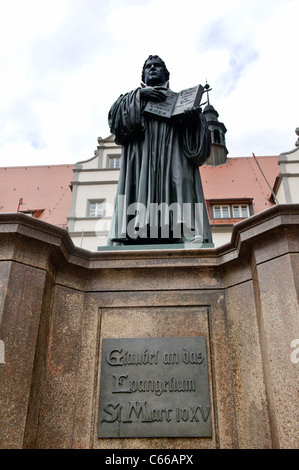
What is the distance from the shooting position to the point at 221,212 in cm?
2089

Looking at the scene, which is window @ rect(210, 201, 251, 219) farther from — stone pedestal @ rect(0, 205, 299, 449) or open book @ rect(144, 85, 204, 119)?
stone pedestal @ rect(0, 205, 299, 449)

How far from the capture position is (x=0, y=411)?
9.00ft

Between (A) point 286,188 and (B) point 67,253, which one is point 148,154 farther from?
(A) point 286,188

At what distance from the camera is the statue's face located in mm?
5480

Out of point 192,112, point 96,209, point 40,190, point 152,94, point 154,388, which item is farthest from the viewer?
point 40,190

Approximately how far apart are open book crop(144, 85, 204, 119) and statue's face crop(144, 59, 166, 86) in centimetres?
41

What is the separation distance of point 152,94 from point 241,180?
18878 millimetres

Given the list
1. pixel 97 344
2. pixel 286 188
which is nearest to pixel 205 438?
pixel 97 344

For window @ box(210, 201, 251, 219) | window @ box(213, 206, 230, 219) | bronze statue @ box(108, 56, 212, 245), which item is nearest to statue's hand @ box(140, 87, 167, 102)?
bronze statue @ box(108, 56, 212, 245)

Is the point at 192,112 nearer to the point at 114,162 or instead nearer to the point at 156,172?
the point at 156,172

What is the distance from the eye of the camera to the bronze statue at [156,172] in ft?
14.8

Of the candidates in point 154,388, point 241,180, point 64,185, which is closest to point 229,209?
point 241,180

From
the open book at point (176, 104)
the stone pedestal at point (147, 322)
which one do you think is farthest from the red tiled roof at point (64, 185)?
the stone pedestal at point (147, 322)

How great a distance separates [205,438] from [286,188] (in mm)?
17688
